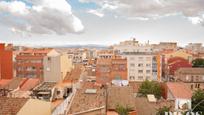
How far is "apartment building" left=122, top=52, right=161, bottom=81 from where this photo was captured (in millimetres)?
84250

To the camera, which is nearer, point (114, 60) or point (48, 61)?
point (48, 61)

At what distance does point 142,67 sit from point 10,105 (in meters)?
62.0

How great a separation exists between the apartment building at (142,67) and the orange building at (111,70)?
786 centimetres

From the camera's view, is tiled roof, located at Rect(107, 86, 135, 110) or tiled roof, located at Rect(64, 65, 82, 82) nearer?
tiled roof, located at Rect(107, 86, 135, 110)

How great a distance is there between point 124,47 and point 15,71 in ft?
191

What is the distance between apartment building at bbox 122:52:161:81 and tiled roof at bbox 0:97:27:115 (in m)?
59.1

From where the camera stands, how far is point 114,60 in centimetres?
7675

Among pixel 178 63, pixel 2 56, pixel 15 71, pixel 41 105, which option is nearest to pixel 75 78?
pixel 2 56

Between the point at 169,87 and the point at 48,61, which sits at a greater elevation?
the point at 48,61

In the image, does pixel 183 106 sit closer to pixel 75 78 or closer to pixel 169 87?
pixel 169 87

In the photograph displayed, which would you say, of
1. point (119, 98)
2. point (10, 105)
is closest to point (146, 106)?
point (119, 98)

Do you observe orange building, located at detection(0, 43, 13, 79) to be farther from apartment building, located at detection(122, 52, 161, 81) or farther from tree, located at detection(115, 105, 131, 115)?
tree, located at detection(115, 105, 131, 115)

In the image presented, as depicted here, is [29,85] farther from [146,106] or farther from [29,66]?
[146,106]

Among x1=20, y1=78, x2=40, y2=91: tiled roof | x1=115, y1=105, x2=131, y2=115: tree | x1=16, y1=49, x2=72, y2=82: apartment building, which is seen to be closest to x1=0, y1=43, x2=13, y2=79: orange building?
x1=16, y1=49, x2=72, y2=82: apartment building
